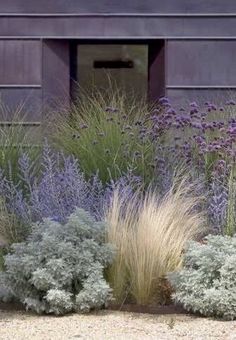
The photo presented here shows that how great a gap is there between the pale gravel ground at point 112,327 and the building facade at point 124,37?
564cm

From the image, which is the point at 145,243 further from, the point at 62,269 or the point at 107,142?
the point at 107,142

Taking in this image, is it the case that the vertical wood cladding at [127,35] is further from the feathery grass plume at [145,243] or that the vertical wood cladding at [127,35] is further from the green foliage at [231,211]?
the feathery grass plume at [145,243]

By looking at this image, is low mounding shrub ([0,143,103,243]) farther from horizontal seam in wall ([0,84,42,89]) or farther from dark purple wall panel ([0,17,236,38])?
dark purple wall panel ([0,17,236,38])

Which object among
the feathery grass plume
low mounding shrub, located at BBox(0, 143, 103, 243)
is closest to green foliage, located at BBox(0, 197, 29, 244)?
low mounding shrub, located at BBox(0, 143, 103, 243)

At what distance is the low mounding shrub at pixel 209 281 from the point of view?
558cm

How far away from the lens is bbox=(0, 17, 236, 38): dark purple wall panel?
1104cm

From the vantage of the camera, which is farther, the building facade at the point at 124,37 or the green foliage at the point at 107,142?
the building facade at the point at 124,37

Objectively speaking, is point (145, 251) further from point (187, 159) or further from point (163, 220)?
point (187, 159)

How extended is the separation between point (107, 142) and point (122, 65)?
3.60 metres

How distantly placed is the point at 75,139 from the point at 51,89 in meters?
2.91
